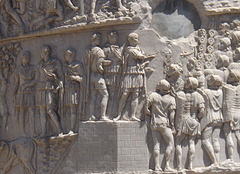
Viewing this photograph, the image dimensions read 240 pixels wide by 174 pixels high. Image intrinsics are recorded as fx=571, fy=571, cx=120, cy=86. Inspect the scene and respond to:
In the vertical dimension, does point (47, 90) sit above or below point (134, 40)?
below

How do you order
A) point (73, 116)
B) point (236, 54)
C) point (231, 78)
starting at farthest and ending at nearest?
point (236, 54)
point (231, 78)
point (73, 116)

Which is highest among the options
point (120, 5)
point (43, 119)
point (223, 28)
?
point (120, 5)

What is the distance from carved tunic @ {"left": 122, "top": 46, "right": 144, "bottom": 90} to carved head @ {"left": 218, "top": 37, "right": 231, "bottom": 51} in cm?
167

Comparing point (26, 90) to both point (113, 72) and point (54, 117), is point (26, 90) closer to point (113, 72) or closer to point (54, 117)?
point (54, 117)

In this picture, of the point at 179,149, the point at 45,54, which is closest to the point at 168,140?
the point at 179,149

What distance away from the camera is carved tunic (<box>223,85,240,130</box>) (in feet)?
37.4

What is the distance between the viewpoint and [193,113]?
11.3m

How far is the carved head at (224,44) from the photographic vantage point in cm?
1159

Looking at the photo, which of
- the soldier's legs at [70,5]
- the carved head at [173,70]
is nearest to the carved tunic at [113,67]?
the carved head at [173,70]

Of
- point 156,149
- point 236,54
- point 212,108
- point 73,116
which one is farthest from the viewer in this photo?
point 236,54

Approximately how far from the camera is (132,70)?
11203 millimetres

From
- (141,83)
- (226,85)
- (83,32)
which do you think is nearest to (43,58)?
(83,32)

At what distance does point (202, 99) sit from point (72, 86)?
2.61 m

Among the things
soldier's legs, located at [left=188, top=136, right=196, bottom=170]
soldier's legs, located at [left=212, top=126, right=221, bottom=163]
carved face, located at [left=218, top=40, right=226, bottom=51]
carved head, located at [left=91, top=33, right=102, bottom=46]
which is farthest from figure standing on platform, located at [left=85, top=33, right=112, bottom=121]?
carved face, located at [left=218, top=40, right=226, bottom=51]
